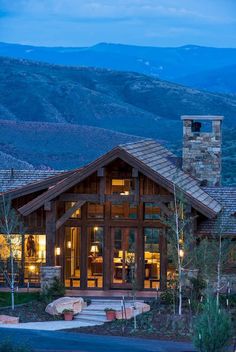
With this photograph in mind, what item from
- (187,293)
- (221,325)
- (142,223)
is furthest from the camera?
(142,223)

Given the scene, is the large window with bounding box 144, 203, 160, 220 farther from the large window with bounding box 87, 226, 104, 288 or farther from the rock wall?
the rock wall

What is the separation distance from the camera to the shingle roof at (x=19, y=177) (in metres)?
32.8

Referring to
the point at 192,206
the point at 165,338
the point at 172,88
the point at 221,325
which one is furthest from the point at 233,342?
the point at 172,88

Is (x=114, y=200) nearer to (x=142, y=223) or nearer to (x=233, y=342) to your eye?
(x=142, y=223)

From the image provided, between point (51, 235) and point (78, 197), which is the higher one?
point (78, 197)

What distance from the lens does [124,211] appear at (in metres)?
30.4

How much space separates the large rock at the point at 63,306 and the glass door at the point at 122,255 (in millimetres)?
3228

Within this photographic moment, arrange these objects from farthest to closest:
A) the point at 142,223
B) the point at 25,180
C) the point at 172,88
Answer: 1. the point at 172,88
2. the point at 25,180
3. the point at 142,223

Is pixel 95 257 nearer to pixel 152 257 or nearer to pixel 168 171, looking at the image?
pixel 152 257

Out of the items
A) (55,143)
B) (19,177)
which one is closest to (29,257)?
(19,177)

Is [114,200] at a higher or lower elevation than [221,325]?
higher

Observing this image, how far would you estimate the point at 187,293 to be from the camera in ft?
91.6

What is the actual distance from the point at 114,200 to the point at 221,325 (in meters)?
10.2

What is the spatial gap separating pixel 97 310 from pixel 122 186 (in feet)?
16.3
